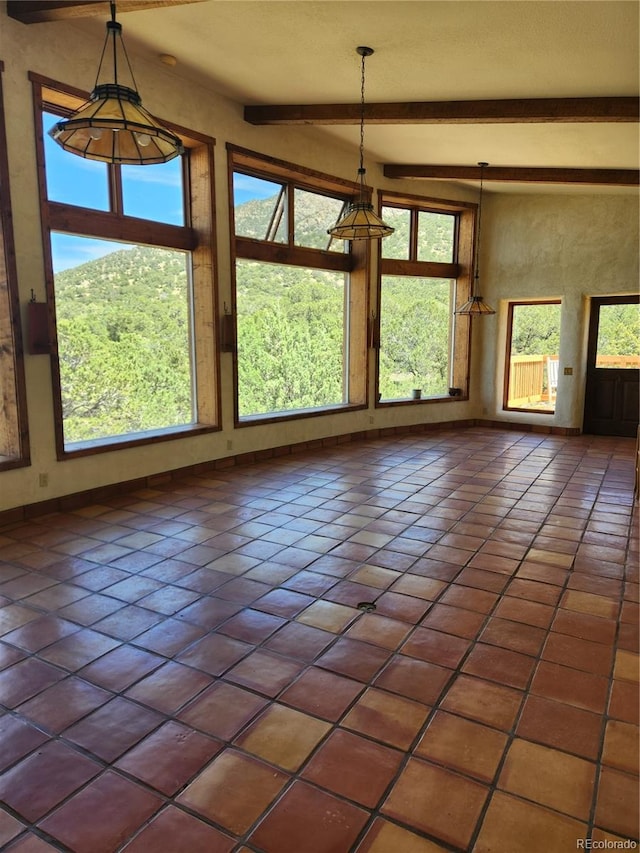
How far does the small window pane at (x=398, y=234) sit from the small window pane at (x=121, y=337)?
3.33 metres

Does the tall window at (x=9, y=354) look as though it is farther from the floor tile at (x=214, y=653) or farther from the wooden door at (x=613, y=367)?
the wooden door at (x=613, y=367)

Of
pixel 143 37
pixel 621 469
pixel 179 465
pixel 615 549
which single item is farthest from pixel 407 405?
pixel 143 37

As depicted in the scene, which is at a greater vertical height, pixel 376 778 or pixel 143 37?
pixel 143 37

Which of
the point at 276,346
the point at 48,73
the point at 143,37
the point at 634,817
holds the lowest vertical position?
the point at 634,817

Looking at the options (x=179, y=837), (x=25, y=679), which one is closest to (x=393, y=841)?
(x=179, y=837)

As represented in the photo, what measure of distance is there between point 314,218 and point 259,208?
91cm

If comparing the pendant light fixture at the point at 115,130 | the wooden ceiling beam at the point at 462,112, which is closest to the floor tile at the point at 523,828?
the pendant light fixture at the point at 115,130

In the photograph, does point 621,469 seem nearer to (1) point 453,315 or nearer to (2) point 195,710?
(1) point 453,315

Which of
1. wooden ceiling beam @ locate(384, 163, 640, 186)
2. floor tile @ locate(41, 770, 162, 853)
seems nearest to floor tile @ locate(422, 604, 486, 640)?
floor tile @ locate(41, 770, 162, 853)

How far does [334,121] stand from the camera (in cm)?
542

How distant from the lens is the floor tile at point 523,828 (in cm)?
157

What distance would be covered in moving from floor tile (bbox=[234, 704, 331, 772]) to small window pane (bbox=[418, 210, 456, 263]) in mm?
7235

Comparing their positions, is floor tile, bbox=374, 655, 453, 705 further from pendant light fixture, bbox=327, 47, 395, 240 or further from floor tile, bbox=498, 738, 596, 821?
pendant light fixture, bbox=327, 47, 395, 240

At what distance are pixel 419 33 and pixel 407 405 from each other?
4.94 m
